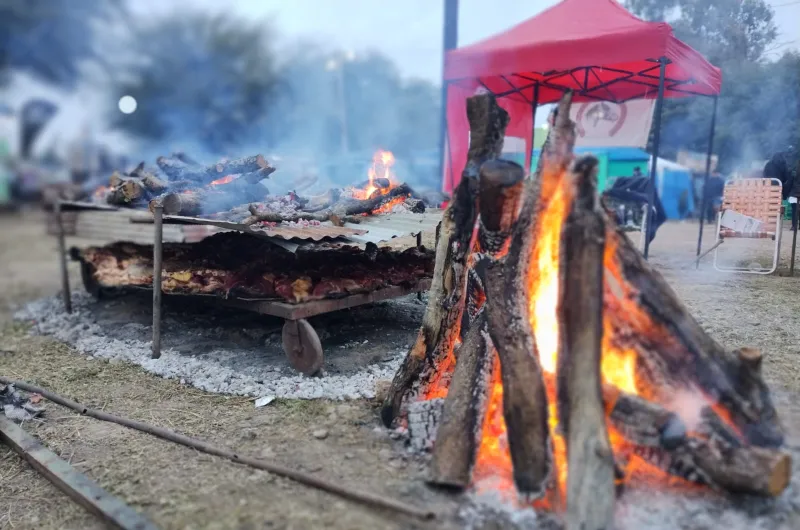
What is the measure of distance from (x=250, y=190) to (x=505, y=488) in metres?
5.31

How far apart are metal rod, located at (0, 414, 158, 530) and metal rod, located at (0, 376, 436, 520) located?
430mm

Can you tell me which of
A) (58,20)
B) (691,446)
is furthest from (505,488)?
(58,20)

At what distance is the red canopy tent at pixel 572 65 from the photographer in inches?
265

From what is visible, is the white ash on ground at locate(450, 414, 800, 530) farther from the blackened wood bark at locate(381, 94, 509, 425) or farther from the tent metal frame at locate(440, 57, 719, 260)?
the tent metal frame at locate(440, 57, 719, 260)

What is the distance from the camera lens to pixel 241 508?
9.41 ft

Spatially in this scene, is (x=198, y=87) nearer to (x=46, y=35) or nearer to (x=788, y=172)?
(x=46, y=35)

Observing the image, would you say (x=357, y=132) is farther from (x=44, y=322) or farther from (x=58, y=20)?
(x=44, y=322)

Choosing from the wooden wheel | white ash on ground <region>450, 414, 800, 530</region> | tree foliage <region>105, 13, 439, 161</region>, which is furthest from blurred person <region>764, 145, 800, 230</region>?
tree foliage <region>105, 13, 439, 161</region>

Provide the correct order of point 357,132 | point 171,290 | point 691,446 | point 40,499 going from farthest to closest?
point 357,132 < point 171,290 < point 40,499 < point 691,446

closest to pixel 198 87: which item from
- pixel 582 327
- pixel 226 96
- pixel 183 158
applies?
pixel 226 96

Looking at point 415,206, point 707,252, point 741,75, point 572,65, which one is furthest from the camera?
point 572,65

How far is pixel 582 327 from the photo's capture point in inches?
110

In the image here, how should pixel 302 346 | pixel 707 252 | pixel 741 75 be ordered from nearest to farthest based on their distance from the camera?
pixel 302 346, pixel 741 75, pixel 707 252

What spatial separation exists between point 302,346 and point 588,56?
5.52 m
